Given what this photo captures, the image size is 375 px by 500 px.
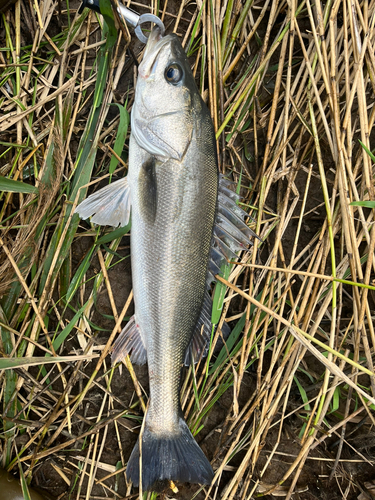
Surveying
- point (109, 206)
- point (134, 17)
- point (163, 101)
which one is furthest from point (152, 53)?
point (109, 206)

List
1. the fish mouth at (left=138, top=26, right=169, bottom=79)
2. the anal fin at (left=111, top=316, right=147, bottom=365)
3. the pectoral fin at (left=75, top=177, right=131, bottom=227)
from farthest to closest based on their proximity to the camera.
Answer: the anal fin at (left=111, top=316, right=147, bottom=365) < the pectoral fin at (left=75, top=177, right=131, bottom=227) < the fish mouth at (left=138, top=26, right=169, bottom=79)

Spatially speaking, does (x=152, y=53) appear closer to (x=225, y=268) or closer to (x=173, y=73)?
(x=173, y=73)

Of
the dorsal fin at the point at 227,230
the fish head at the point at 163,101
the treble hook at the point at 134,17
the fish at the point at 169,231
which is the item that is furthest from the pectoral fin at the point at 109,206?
the treble hook at the point at 134,17

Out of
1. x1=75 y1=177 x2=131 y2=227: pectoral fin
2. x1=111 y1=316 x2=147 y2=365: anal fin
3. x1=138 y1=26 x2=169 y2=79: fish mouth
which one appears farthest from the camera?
x1=111 y1=316 x2=147 y2=365: anal fin

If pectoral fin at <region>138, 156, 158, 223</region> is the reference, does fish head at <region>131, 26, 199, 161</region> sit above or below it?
above

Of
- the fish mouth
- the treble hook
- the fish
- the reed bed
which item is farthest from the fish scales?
the treble hook

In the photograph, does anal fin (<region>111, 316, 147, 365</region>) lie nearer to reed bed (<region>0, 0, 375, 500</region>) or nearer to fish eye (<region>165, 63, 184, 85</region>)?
reed bed (<region>0, 0, 375, 500</region>)

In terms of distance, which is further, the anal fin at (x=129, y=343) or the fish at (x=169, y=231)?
the anal fin at (x=129, y=343)

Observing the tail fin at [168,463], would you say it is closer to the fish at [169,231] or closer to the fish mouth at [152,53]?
the fish at [169,231]
